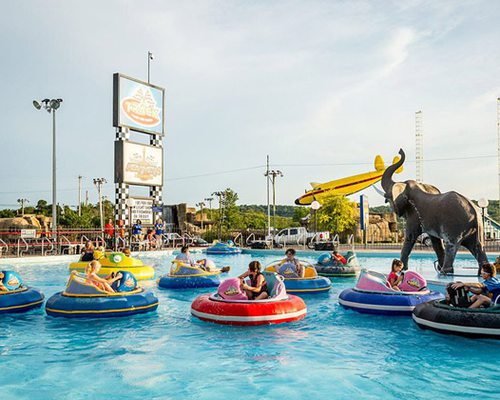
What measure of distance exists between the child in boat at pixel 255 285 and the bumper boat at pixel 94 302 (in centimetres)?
240

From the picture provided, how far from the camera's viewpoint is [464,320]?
318 inches

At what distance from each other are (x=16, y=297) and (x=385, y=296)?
8.08 metres

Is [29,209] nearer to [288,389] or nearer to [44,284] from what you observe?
[44,284]

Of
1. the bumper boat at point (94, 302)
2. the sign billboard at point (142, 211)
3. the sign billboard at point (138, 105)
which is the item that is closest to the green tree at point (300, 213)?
the sign billboard at point (138, 105)

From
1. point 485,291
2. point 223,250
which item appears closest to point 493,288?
point 485,291

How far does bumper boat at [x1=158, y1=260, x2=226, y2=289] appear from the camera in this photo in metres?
14.9

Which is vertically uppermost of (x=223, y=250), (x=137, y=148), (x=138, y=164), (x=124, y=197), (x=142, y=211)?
(x=137, y=148)

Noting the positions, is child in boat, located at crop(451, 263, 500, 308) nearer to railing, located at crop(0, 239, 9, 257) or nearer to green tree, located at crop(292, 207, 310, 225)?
railing, located at crop(0, 239, 9, 257)

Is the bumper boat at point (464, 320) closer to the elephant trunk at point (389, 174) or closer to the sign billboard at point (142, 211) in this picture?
the elephant trunk at point (389, 174)

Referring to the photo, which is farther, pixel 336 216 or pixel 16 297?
pixel 336 216

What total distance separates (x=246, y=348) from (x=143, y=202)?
26818mm

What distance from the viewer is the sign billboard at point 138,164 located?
31953 mm

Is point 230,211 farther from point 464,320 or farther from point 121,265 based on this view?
point 464,320

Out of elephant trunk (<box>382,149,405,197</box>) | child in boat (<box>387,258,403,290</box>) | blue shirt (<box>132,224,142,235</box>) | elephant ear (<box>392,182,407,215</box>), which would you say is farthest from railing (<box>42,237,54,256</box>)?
child in boat (<box>387,258,403,290</box>)
